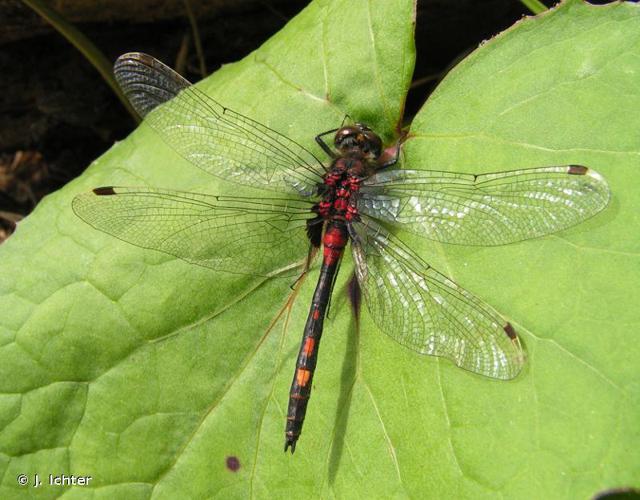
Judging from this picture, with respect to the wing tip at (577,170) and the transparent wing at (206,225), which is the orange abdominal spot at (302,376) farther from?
the wing tip at (577,170)

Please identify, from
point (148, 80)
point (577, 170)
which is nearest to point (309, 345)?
point (577, 170)

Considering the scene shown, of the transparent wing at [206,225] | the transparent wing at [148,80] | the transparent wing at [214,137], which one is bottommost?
the transparent wing at [206,225]

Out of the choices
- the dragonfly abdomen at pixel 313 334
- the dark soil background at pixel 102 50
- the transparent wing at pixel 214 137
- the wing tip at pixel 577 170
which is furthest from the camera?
the dark soil background at pixel 102 50

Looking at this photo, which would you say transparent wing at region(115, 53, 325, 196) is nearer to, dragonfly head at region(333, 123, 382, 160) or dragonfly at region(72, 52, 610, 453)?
dragonfly at region(72, 52, 610, 453)

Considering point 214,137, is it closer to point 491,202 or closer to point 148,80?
point 148,80

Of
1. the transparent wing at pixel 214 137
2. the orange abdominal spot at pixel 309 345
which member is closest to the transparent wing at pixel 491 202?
the transparent wing at pixel 214 137

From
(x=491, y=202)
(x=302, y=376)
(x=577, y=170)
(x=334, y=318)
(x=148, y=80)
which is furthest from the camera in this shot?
(x=148, y=80)

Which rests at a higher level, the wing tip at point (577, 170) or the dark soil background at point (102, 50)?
the dark soil background at point (102, 50)

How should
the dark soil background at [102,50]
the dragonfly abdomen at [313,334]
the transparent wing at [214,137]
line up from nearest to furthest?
the dragonfly abdomen at [313,334]
the transparent wing at [214,137]
the dark soil background at [102,50]

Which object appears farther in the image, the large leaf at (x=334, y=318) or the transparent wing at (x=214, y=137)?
the transparent wing at (x=214, y=137)
